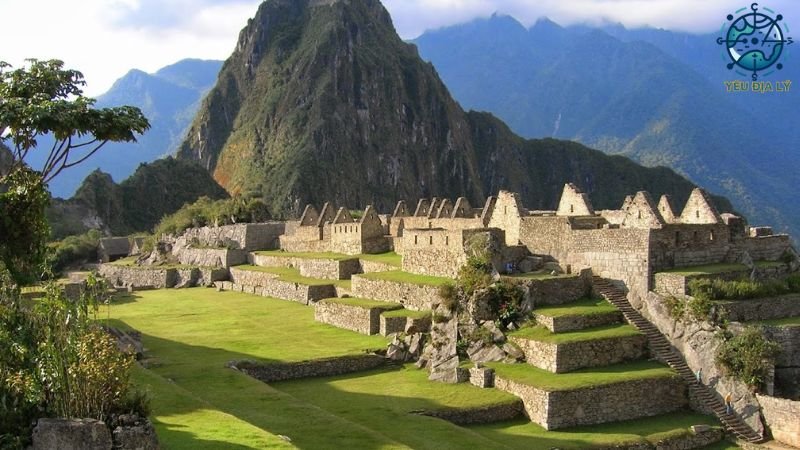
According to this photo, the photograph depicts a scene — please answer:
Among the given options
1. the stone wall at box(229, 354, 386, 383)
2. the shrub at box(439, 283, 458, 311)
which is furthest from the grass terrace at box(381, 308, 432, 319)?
the stone wall at box(229, 354, 386, 383)

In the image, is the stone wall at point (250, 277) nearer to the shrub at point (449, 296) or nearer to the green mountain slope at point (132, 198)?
the shrub at point (449, 296)

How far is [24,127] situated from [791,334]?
1911 centimetres

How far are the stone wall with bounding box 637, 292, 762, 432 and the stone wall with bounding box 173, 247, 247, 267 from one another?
31.3 m

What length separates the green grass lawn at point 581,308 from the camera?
2300 centimetres

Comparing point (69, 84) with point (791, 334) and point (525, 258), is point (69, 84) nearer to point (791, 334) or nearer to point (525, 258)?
point (525, 258)

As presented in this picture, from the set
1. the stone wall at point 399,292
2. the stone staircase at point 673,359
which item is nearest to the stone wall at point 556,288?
the stone staircase at point 673,359

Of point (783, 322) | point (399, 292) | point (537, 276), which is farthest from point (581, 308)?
point (399, 292)

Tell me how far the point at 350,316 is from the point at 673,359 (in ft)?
38.1

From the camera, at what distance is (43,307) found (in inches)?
533

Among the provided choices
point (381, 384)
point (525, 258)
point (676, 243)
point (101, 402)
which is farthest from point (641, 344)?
point (101, 402)

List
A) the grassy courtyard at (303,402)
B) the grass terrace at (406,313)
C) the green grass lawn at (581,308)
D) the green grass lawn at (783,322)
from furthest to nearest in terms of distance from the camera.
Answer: the grass terrace at (406,313) → the green grass lawn at (581,308) → the green grass lawn at (783,322) → the grassy courtyard at (303,402)

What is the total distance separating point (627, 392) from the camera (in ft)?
68.2

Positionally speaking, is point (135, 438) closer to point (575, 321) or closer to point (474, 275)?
point (575, 321)

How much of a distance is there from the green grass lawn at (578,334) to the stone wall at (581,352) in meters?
0.11
